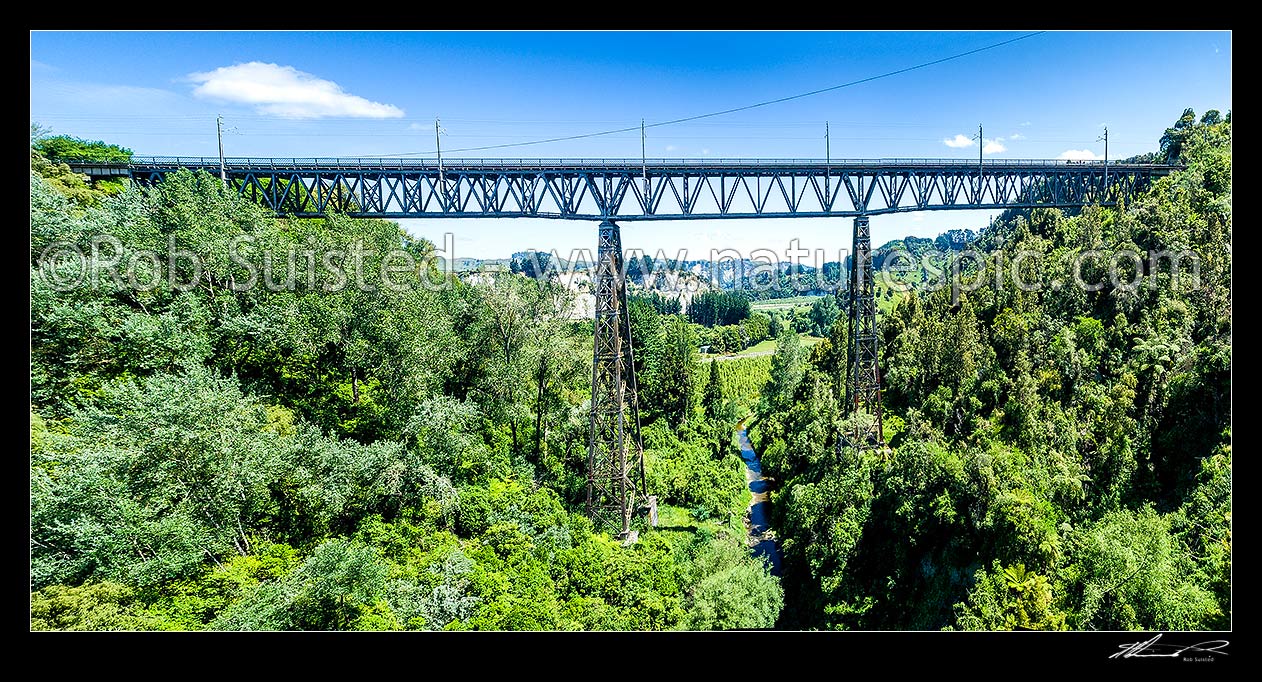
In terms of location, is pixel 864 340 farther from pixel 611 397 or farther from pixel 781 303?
pixel 781 303

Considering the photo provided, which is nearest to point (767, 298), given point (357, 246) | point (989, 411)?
point (989, 411)

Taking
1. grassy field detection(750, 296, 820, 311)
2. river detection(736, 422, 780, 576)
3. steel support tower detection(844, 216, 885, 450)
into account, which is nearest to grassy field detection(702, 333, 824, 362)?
grassy field detection(750, 296, 820, 311)

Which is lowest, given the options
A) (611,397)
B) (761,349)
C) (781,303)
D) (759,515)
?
(759,515)

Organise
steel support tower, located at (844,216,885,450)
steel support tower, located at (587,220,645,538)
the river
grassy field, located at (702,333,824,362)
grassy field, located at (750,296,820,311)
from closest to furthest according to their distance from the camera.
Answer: steel support tower, located at (587,220,645,538) < steel support tower, located at (844,216,885,450) < the river < grassy field, located at (702,333,824,362) < grassy field, located at (750,296,820,311)

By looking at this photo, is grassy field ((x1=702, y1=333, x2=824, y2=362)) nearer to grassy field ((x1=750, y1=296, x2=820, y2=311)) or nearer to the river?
grassy field ((x1=750, y1=296, x2=820, y2=311))

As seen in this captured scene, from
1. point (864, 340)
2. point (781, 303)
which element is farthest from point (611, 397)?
point (781, 303)

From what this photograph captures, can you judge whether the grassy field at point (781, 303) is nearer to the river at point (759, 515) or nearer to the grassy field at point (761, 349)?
the grassy field at point (761, 349)
